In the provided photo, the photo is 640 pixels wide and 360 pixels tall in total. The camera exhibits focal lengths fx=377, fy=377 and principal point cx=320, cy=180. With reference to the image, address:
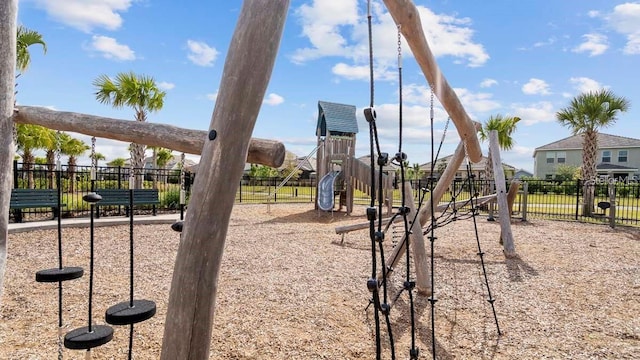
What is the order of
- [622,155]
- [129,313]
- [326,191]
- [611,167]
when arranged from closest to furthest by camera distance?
1. [129,313]
2. [326,191]
3. [611,167]
4. [622,155]

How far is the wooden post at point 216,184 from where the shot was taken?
4.45 feet

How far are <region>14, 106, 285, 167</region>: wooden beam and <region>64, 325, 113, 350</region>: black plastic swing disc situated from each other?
34.7 inches

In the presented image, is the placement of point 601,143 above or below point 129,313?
above

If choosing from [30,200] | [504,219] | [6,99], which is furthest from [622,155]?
[6,99]

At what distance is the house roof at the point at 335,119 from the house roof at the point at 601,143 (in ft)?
102

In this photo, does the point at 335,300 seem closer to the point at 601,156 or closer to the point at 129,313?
the point at 129,313

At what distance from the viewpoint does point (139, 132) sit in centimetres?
174

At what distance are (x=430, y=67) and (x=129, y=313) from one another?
246 centimetres

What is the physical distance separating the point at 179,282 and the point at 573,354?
9.96ft

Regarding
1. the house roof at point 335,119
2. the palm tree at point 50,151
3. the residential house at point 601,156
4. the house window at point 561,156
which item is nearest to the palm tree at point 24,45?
the palm tree at point 50,151

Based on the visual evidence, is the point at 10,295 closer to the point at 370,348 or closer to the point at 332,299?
the point at 332,299

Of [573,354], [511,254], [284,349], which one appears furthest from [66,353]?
[511,254]

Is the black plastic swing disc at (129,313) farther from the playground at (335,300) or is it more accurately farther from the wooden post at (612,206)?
the wooden post at (612,206)

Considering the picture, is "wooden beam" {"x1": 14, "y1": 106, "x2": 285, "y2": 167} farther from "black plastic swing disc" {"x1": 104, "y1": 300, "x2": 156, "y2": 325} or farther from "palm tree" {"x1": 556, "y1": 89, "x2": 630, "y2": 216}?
"palm tree" {"x1": 556, "y1": 89, "x2": 630, "y2": 216}
